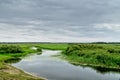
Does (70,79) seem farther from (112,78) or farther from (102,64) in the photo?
(102,64)

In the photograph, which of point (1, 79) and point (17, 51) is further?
point (17, 51)

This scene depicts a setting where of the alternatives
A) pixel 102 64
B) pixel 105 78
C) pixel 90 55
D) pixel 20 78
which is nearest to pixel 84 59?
pixel 90 55

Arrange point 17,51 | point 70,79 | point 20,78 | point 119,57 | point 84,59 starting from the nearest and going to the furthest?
point 20,78 → point 70,79 → point 119,57 → point 84,59 → point 17,51

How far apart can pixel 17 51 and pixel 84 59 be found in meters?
33.2

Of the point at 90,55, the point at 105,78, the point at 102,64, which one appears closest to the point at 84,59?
the point at 90,55

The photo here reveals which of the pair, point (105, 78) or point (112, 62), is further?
point (112, 62)

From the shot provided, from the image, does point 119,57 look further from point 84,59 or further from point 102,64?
point 84,59

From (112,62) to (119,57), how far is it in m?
1.89

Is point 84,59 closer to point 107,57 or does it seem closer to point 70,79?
point 107,57

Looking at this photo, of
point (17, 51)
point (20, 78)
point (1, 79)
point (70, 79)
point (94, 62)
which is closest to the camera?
point (1, 79)

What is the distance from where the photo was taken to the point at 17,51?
8738 cm

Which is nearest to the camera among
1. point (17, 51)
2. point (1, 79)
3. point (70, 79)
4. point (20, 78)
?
point (1, 79)

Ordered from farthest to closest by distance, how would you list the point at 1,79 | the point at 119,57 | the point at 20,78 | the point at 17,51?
the point at 17,51
the point at 119,57
the point at 20,78
the point at 1,79

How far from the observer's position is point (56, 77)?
3722cm
